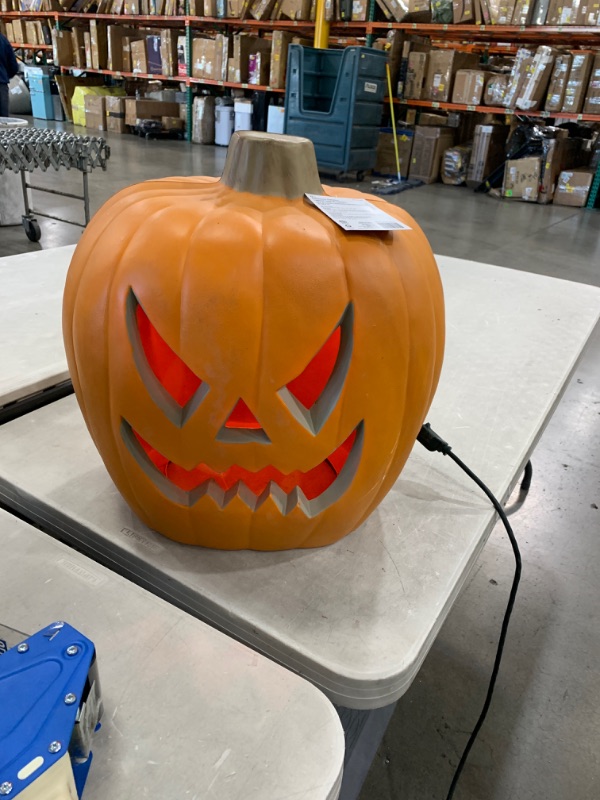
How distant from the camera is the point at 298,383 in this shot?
23.5 inches

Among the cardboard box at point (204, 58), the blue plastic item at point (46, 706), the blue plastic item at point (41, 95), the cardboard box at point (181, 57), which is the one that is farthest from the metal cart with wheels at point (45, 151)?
the blue plastic item at point (41, 95)

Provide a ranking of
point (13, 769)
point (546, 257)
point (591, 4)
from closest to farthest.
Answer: point (13, 769)
point (546, 257)
point (591, 4)

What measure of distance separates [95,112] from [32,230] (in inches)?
195

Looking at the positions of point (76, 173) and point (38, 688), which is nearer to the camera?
point (38, 688)

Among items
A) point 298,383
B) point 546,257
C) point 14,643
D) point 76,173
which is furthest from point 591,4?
point 14,643

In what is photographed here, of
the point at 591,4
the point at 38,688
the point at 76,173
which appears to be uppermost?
the point at 591,4

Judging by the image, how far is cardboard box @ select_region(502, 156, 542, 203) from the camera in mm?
4980

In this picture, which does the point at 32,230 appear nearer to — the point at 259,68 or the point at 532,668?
the point at 532,668

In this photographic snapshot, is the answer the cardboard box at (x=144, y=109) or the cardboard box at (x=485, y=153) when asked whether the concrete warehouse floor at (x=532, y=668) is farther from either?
the cardboard box at (x=144, y=109)

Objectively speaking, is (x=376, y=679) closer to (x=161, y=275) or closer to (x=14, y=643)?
(x=14, y=643)

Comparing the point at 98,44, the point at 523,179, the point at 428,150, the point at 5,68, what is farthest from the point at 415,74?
the point at 98,44

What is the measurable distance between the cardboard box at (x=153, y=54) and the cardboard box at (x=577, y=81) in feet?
15.2

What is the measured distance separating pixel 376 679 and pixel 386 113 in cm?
626

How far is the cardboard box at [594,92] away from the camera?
4648mm
